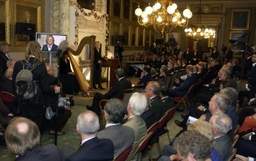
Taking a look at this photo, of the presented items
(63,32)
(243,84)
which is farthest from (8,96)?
(243,84)

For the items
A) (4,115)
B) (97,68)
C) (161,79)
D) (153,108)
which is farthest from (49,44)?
(153,108)

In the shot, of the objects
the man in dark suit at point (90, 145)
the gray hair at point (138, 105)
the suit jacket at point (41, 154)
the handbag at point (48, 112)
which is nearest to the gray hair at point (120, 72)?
the handbag at point (48, 112)

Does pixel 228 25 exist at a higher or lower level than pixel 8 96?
higher

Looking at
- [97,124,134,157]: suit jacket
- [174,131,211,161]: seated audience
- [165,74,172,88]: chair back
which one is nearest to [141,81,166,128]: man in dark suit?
[97,124,134,157]: suit jacket

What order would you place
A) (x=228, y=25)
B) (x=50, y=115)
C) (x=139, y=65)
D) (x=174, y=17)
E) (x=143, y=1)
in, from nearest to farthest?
(x=50, y=115)
(x=174, y=17)
(x=139, y=65)
(x=143, y=1)
(x=228, y=25)

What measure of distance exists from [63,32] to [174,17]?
12.2 feet

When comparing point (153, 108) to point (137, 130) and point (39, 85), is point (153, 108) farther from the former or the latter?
point (39, 85)

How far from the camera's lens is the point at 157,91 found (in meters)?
4.16

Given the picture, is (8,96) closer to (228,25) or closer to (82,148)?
(82,148)

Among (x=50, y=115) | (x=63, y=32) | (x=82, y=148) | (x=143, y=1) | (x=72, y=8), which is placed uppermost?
(x=143, y=1)

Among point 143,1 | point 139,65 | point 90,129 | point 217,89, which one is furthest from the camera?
point 143,1

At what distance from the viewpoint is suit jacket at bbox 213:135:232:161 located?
2551 millimetres

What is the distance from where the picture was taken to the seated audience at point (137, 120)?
9.45 ft

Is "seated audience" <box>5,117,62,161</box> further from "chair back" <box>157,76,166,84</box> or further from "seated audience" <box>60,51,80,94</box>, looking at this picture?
"seated audience" <box>60,51,80,94</box>
